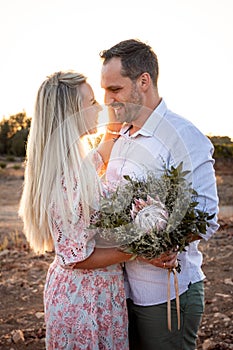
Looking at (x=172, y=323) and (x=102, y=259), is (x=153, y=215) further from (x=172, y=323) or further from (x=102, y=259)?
(x=172, y=323)

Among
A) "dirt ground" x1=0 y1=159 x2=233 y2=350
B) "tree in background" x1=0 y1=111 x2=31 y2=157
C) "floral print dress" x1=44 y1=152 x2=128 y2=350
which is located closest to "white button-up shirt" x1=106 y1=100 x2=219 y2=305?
"floral print dress" x1=44 y1=152 x2=128 y2=350

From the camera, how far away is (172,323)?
116 inches

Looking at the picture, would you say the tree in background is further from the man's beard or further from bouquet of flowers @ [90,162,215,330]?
bouquet of flowers @ [90,162,215,330]

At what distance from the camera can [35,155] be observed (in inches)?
117

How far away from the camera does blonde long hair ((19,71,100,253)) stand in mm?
2861

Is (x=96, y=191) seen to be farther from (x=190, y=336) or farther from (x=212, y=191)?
(x=190, y=336)

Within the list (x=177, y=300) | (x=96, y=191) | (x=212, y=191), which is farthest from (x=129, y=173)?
(x=177, y=300)

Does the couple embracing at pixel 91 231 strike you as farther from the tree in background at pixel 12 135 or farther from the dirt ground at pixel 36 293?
the tree in background at pixel 12 135

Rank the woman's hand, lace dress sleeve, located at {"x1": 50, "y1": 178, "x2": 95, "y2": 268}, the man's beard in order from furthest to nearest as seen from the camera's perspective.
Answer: the man's beard → lace dress sleeve, located at {"x1": 50, "y1": 178, "x2": 95, "y2": 268} → the woman's hand

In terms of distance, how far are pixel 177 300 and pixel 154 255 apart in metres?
0.37

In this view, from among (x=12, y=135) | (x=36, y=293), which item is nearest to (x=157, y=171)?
(x=36, y=293)

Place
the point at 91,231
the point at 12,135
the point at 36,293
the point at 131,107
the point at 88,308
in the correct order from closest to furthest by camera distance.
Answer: the point at 91,231
the point at 88,308
the point at 131,107
the point at 36,293
the point at 12,135

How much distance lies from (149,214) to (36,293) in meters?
3.76

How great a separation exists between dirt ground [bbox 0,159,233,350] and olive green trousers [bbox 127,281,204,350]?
5.29 feet
